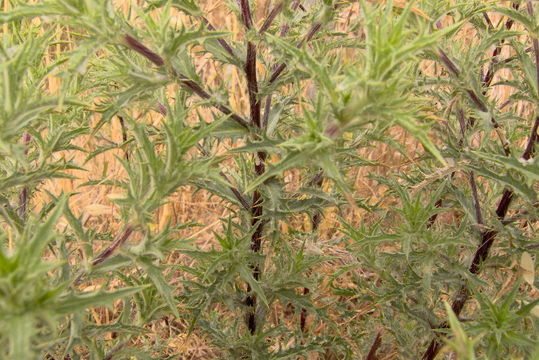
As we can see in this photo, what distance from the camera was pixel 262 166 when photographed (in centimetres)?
147

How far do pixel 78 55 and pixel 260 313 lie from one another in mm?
874

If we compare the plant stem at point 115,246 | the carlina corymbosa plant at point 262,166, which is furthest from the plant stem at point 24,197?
the plant stem at point 115,246

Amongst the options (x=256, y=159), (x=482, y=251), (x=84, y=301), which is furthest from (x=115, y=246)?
(x=482, y=251)

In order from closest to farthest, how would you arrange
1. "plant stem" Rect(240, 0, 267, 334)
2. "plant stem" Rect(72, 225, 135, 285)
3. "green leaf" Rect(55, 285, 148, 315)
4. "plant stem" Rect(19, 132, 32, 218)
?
"green leaf" Rect(55, 285, 148, 315) → "plant stem" Rect(72, 225, 135, 285) → "plant stem" Rect(240, 0, 267, 334) → "plant stem" Rect(19, 132, 32, 218)

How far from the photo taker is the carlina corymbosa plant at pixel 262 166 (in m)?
0.98

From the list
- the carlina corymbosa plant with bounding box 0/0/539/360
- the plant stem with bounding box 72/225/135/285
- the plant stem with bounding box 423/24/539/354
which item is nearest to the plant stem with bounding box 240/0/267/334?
the carlina corymbosa plant with bounding box 0/0/539/360

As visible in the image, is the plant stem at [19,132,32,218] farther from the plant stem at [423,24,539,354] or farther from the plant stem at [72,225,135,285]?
the plant stem at [423,24,539,354]

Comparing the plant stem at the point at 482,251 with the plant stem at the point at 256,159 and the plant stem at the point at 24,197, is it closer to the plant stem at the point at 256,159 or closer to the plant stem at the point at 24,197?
the plant stem at the point at 256,159

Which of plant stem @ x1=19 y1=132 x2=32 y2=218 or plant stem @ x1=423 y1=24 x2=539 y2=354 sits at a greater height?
plant stem @ x1=19 y1=132 x2=32 y2=218

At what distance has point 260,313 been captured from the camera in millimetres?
1613

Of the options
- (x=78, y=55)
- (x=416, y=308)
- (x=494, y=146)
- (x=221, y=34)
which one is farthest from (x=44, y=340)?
(x=494, y=146)

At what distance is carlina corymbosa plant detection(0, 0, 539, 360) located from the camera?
3.22ft

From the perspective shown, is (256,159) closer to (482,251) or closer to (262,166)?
(262,166)

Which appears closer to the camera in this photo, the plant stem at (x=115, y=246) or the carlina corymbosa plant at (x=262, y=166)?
the carlina corymbosa plant at (x=262, y=166)
